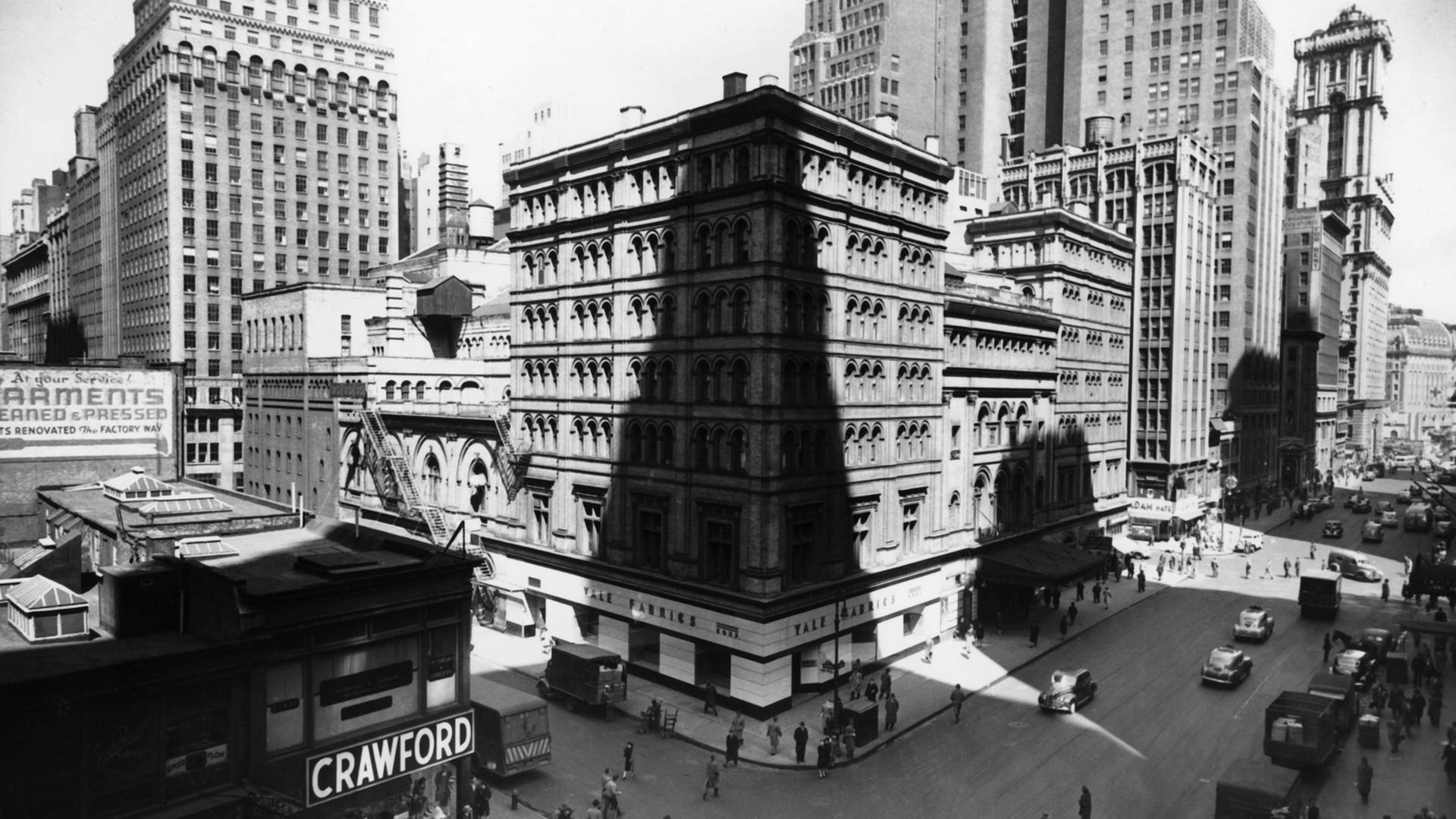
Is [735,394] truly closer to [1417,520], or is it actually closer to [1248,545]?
[1248,545]

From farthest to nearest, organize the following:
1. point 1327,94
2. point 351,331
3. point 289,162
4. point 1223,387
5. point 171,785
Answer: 1. point 1327,94
2. point 1223,387
3. point 289,162
4. point 351,331
5. point 171,785

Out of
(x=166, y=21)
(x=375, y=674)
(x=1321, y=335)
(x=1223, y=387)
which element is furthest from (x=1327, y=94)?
(x=375, y=674)

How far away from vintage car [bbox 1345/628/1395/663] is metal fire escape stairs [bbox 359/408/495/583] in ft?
144

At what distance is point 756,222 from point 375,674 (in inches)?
850

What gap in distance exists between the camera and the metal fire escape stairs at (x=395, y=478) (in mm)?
52844

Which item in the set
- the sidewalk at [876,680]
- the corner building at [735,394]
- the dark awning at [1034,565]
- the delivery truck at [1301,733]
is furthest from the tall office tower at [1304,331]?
the delivery truck at [1301,733]

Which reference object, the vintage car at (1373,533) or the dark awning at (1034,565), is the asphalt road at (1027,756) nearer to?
the dark awning at (1034,565)

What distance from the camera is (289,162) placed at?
86.2 metres

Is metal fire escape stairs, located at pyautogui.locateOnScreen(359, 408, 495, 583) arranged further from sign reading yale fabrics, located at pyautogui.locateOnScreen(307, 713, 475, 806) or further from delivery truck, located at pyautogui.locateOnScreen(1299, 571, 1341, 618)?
delivery truck, located at pyautogui.locateOnScreen(1299, 571, 1341, 618)

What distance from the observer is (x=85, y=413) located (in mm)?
49812

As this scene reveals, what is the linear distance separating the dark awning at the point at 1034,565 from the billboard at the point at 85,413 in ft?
151

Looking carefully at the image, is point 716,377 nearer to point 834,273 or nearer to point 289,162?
point 834,273

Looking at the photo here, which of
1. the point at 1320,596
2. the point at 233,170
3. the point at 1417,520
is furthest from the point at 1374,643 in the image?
the point at 233,170

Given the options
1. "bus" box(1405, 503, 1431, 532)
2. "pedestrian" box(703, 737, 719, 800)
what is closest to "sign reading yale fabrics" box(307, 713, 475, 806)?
"pedestrian" box(703, 737, 719, 800)
